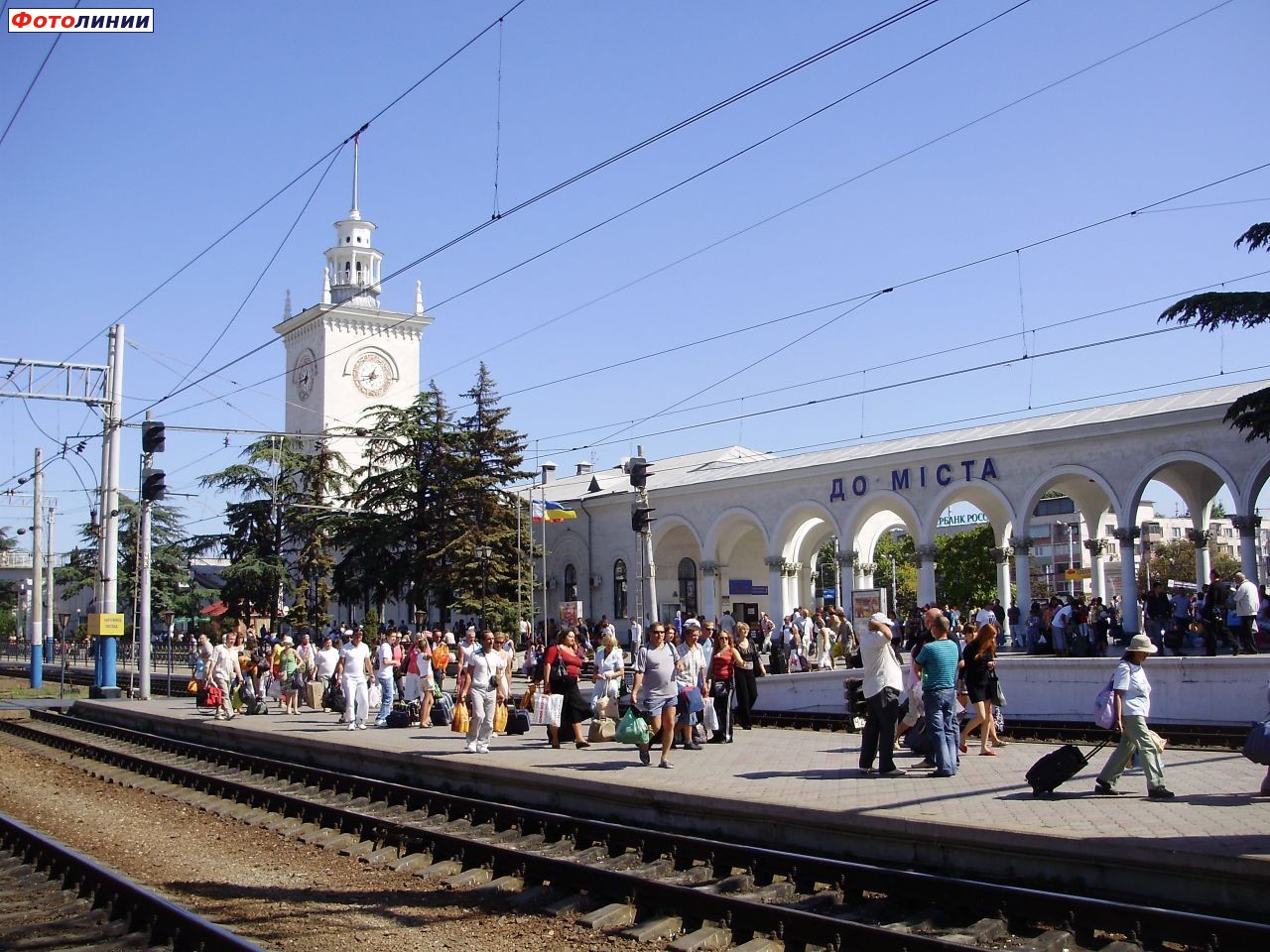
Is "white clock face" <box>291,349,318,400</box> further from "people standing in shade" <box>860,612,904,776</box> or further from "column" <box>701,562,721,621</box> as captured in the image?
"people standing in shade" <box>860,612,904,776</box>

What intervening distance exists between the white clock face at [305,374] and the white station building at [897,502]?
871 inches

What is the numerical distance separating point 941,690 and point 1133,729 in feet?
6.81

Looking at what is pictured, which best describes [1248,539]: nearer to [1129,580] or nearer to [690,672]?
[1129,580]

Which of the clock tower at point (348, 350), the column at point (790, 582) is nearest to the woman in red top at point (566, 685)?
the column at point (790, 582)

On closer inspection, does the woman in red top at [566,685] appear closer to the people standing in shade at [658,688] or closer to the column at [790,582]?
the people standing in shade at [658,688]

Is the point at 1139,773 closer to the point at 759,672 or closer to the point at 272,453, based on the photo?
the point at 759,672

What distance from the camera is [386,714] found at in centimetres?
2134

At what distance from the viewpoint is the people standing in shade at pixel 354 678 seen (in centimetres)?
2023

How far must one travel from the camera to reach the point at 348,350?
64.6 m

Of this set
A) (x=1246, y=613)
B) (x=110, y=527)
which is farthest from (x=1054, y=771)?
(x=110, y=527)

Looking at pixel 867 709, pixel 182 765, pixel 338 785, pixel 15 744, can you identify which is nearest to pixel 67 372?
pixel 15 744

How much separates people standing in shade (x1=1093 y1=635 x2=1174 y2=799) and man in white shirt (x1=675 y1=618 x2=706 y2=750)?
18.4 feet

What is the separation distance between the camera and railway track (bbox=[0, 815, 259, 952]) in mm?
8055

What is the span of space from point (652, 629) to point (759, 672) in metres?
7.55
